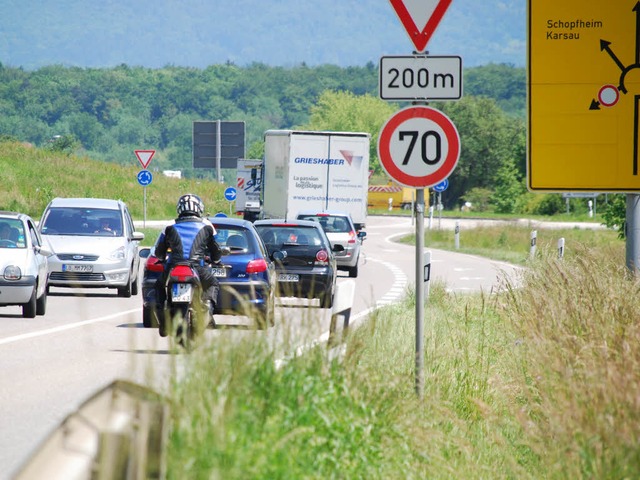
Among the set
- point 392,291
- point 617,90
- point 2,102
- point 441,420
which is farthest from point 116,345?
point 2,102

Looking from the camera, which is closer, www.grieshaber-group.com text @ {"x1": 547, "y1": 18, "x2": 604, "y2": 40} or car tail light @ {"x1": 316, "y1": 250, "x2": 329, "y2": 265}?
www.grieshaber-group.com text @ {"x1": 547, "y1": 18, "x2": 604, "y2": 40}

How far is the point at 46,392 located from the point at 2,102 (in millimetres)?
194545

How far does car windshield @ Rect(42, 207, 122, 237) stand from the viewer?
2450 centimetres

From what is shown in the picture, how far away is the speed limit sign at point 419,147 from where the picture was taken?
9.59 metres

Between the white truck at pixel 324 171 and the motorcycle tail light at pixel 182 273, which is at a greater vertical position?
the white truck at pixel 324 171

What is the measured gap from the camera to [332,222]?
1316 inches

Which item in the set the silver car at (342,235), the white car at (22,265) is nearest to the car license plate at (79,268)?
the white car at (22,265)

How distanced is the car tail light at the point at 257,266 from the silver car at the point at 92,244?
634 centimetres

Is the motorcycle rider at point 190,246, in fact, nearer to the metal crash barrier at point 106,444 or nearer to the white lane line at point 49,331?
the white lane line at point 49,331

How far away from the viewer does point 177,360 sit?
6164mm

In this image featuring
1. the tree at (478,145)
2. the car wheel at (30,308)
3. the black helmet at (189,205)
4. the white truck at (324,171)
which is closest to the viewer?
the black helmet at (189,205)

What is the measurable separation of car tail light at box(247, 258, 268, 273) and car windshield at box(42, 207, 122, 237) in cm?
752

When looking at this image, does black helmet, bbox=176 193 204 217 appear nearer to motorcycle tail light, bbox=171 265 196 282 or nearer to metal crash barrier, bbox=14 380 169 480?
motorcycle tail light, bbox=171 265 196 282

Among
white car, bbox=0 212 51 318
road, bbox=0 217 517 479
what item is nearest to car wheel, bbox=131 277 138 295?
road, bbox=0 217 517 479
